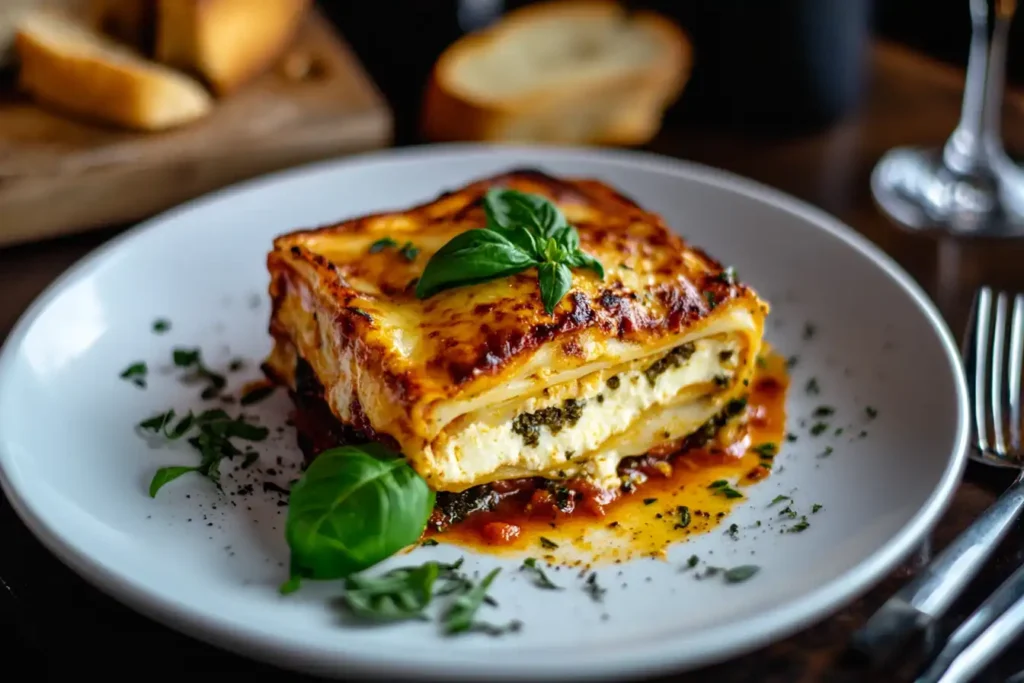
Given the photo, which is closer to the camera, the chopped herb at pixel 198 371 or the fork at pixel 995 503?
the fork at pixel 995 503

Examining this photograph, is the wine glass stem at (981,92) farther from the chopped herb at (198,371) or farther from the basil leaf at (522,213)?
the chopped herb at (198,371)

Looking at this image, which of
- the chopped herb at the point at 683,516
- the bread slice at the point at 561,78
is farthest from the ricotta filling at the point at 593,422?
the bread slice at the point at 561,78

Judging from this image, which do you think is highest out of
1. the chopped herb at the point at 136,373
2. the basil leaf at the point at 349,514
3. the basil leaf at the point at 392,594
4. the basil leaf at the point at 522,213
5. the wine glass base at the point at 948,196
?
the basil leaf at the point at 522,213

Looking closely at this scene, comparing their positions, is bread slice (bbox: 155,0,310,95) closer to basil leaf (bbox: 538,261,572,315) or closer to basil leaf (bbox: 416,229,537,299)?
basil leaf (bbox: 416,229,537,299)

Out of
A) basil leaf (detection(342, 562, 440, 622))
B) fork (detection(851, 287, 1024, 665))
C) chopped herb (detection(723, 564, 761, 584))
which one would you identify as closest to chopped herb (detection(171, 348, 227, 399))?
basil leaf (detection(342, 562, 440, 622))

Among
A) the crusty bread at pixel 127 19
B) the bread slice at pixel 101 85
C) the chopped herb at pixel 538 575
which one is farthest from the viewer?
the crusty bread at pixel 127 19

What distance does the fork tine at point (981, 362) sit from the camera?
8.84ft

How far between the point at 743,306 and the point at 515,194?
611mm

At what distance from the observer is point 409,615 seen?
206cm

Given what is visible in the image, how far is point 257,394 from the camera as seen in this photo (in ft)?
9.47

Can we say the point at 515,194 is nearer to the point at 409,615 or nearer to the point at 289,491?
the point at 289,491

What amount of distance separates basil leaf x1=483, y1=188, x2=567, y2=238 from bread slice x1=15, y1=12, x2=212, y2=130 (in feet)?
5.33

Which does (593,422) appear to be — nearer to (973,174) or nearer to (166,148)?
(166,148)

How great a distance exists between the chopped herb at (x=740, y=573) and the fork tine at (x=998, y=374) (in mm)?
778
